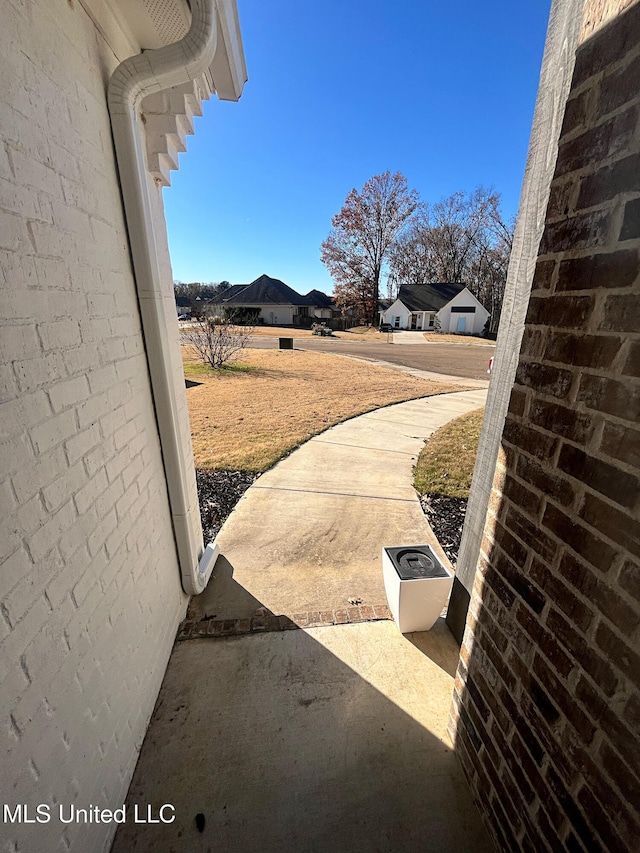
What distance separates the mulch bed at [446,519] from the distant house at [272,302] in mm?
37107

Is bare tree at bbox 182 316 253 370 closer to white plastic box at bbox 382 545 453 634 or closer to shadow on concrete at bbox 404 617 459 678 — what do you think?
white plastic box at bbox 382 545 453 634

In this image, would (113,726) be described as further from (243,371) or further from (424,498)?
(243,371)

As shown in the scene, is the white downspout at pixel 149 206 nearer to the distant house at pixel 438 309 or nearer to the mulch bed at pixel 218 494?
the mulch bed at pixel 218 494

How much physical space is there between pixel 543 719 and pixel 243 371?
1130cm

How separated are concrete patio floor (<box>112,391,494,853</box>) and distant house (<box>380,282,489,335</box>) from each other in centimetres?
3464

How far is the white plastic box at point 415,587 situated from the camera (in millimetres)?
2225

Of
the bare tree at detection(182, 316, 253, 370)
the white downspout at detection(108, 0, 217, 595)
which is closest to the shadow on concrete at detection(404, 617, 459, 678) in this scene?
the white downspout at detection(108, 0, 217, 595)

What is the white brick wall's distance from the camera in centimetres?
97

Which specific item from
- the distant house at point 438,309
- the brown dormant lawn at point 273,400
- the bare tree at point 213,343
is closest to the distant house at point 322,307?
the distant house at point 438,309

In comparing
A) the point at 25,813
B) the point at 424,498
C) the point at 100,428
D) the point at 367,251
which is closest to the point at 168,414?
the point at 100,428

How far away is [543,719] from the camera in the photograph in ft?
3.77

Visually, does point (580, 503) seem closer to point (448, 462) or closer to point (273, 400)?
point (448, 462)

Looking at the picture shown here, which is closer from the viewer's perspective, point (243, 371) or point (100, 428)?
point (100, 428)

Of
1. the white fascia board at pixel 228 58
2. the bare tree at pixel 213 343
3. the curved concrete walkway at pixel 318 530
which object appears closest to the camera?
the white fascia board at pixel 228 58
